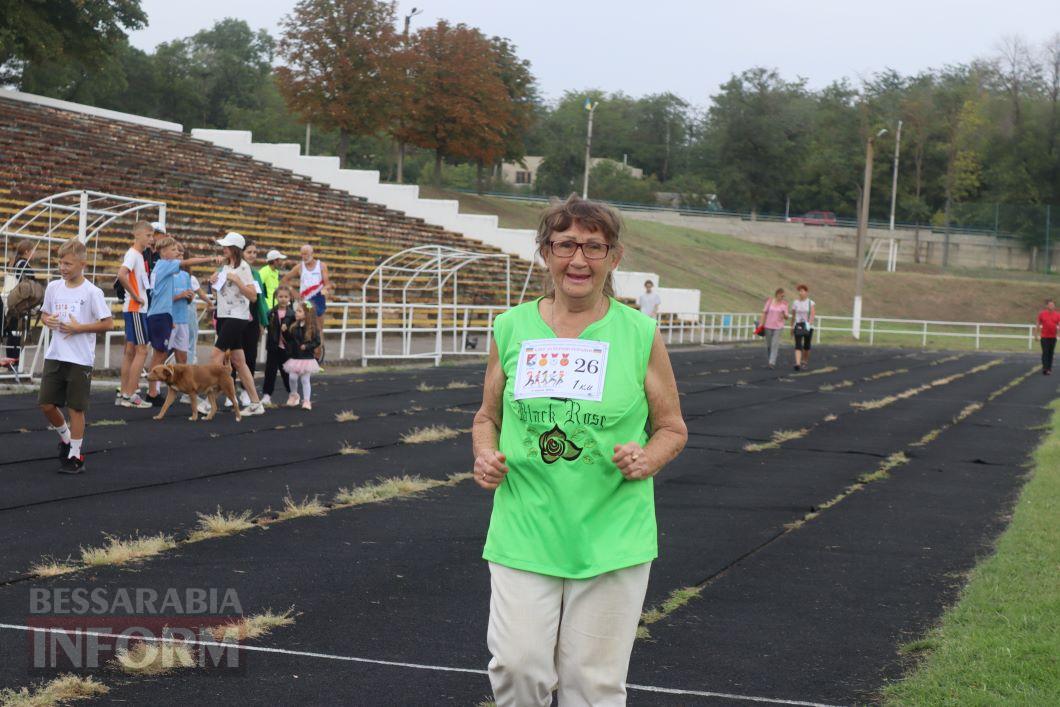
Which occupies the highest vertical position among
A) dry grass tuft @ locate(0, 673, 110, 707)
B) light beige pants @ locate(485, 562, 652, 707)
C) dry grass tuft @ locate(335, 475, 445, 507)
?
light beige pants @ locate(485, 562, 652, 707)

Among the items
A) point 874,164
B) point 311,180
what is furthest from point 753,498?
point 874,164

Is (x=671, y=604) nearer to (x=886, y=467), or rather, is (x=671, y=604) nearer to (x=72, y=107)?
(x=886, y=467)

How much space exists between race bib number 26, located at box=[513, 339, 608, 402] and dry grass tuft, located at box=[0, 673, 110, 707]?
217 centimetres

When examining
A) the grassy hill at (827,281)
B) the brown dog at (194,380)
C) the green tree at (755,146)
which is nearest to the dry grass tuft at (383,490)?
the brown dog at (194,380)

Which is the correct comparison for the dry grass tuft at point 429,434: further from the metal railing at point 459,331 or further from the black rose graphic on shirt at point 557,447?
the black rose graphic on shirt at point 557,447

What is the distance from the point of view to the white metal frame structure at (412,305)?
85.8 ft

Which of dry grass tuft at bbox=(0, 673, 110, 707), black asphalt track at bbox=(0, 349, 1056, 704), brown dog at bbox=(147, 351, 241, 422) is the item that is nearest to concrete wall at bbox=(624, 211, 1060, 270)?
black asphalt track at bbox=(0, 349, 1056, 704)

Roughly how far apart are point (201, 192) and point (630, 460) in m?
33.1

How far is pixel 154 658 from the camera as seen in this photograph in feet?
17.9

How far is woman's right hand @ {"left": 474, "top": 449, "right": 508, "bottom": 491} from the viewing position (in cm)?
394

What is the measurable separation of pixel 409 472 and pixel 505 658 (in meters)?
7.69

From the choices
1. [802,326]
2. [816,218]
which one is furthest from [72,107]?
[816,218]

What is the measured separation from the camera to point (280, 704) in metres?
5.02

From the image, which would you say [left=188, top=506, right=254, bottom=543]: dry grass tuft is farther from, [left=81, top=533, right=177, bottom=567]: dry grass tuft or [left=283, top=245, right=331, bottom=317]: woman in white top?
[left=283, top=245, right=331, bottom=317]: woman in white top
